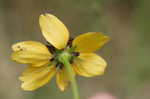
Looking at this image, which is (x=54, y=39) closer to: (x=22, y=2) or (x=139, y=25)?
(x=139, y=25)

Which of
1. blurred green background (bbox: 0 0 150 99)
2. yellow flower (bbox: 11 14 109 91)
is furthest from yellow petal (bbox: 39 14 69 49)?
blurred green background (bbox: 0 0 150 99)

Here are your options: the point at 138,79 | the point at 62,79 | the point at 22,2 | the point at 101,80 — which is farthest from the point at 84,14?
the point at 62,79

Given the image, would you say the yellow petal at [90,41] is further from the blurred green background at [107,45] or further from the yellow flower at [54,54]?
the blurred green background at [107,45]

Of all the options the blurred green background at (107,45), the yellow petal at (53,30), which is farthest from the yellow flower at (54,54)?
the blurred green background at (107,45)

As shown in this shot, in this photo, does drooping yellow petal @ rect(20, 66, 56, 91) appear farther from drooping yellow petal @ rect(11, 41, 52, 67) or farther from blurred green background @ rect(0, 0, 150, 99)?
blurred green background @ rect(0, 0, 150, 99)

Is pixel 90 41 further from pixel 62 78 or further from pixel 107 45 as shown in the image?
pixel 107 45

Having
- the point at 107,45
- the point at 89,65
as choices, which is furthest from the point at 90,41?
the point at 107,45
